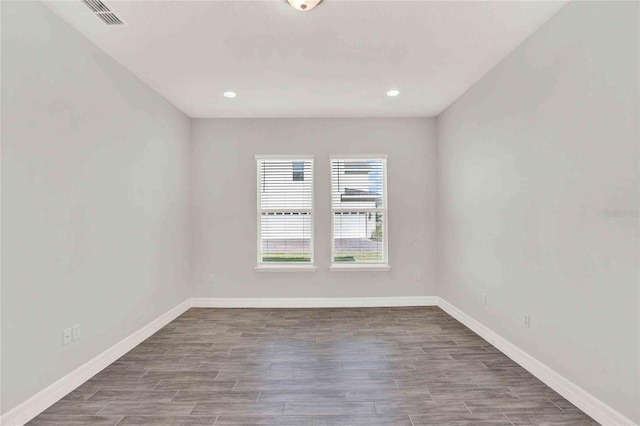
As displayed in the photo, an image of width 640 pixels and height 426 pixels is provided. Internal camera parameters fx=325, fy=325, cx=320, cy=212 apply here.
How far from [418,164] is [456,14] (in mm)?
2541

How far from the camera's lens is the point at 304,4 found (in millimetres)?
2201

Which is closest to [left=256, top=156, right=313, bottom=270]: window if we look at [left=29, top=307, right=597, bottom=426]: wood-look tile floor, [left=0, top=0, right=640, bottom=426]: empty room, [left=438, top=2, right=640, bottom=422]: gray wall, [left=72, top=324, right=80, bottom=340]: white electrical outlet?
[left=0, top=0, right=640, bottom=426]: empty room

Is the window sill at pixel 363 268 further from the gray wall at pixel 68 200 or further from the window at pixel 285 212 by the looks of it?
the gray wall at pixel 68 200

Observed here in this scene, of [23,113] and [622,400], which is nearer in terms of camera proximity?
[622,400]

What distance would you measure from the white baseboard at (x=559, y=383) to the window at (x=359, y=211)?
173 centimetres

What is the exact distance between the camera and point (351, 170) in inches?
188

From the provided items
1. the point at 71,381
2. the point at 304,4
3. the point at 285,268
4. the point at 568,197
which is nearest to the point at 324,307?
the point at 285,268

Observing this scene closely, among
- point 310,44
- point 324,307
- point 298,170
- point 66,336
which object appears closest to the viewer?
point 66,336

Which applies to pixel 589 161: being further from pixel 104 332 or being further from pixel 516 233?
pixel 104 332

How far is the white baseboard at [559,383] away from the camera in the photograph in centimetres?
199

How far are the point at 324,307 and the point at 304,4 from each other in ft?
12.1

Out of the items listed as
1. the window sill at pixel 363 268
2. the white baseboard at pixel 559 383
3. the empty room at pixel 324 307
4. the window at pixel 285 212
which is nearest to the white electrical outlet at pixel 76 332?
the empty room at pixel 324 307

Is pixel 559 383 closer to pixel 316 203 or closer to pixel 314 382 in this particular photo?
pixel 314 382

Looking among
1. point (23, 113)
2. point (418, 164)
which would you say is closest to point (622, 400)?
point (418, 164)
